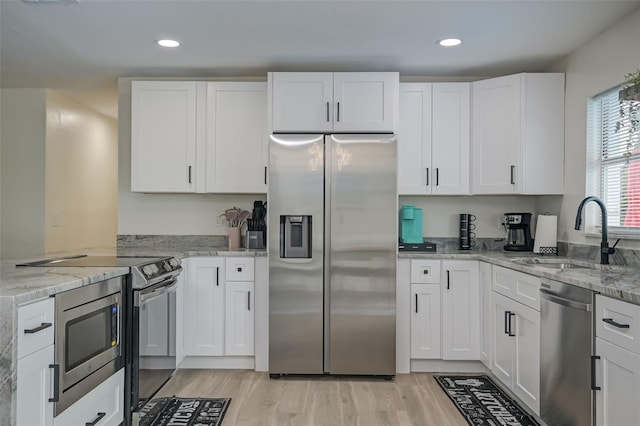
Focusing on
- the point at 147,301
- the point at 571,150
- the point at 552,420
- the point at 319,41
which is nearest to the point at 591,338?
the point at 552,420

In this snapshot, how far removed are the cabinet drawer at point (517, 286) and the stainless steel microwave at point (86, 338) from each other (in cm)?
221

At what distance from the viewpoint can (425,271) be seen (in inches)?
141

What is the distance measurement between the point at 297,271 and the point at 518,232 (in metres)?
1.89

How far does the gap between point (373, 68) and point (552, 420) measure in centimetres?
277

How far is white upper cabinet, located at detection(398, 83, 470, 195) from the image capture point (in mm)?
3805

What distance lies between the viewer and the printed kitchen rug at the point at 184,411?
8.76 ft

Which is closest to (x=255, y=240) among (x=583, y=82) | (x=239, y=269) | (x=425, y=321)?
(x=239, y=269)

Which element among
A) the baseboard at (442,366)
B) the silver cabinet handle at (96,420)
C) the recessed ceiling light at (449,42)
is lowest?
the baseboard at (442,366)

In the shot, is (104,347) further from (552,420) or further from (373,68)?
(373,68)

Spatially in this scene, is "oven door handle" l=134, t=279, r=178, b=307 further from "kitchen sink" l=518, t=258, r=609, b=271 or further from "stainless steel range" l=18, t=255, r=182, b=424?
"kitchen sink" l=518, t=258, r=609, b=271

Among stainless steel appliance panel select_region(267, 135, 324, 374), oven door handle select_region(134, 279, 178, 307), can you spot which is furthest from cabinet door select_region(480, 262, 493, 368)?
oven door handle select_region(134, 279, 178, 307)

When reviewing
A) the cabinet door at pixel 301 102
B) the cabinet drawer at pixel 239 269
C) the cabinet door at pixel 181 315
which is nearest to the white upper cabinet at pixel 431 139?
the cabinet door at pixel 301 102

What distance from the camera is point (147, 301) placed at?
8.25 feet

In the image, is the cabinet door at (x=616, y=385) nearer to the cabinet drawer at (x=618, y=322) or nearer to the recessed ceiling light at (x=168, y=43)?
the cabinet drawer at (x=618, y=322)
